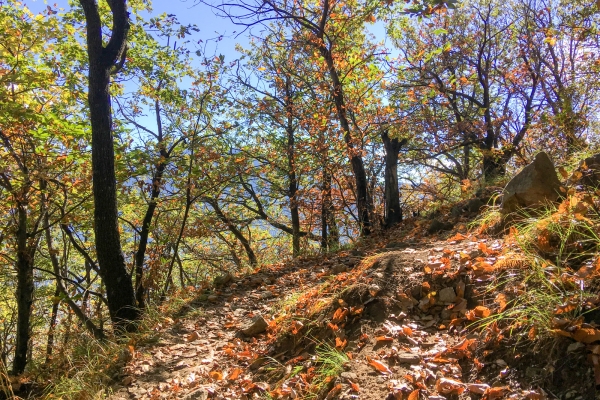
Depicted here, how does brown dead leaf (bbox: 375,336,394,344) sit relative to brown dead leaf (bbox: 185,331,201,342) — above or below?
below

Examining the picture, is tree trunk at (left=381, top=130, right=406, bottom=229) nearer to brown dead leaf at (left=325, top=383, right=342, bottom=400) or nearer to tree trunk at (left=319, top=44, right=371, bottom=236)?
tree trunk at (left=319, top=44, right=371, bottom=236)

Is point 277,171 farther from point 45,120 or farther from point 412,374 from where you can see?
point 412,374

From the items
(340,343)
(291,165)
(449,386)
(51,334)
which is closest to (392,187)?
(291,165)

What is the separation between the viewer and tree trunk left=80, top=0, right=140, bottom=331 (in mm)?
4977

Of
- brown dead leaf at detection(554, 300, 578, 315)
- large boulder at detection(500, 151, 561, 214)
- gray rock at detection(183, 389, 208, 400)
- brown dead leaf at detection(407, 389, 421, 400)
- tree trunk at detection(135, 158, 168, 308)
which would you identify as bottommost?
gray rock at detection(183, 389, 208, 400)

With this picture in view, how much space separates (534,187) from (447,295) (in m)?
1.50

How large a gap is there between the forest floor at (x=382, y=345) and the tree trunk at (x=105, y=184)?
860mm

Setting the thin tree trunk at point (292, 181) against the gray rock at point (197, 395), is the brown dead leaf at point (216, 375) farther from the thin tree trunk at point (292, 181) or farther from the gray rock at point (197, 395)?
the thin tree trunk at point (292, 181)

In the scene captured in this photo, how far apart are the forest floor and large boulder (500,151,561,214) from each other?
47cm

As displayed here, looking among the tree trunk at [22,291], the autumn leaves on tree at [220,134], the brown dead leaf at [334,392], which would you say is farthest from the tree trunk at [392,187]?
the tree trunk at [22,291]

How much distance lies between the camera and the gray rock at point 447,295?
→ 9.61 ft

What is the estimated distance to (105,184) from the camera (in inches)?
199

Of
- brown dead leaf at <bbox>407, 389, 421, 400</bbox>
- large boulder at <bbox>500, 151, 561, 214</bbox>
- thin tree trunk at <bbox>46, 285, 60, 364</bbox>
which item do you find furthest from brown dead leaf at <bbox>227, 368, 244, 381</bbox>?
thin tree trunk at <bbox>46, 285, 60, 364</bbox>

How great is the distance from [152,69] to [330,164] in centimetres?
509
